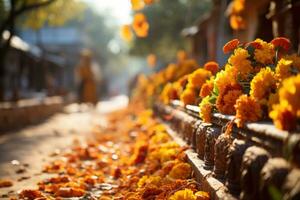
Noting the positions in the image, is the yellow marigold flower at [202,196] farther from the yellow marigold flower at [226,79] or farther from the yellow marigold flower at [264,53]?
the yellow marigold flower at [264,53]

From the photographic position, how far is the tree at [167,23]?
105 ft

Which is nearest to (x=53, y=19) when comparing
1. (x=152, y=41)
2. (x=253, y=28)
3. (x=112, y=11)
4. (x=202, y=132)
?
(x=253, y=28)

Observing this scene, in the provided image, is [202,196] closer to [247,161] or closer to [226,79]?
[247,161]

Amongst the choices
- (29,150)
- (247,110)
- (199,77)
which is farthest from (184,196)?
(29,150)

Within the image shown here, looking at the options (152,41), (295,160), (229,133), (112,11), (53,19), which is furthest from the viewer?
(112,11)

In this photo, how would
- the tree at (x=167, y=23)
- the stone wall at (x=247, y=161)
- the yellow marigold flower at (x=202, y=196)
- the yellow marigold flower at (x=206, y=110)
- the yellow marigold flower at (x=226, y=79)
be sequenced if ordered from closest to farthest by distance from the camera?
the stone wall at (x=247, y=161), the yellow marigold flower at (x=202, y=196), the yellow marigold flower at (x=226, y=79), the yellow marigold flower at (x=206, y=110), the tree at (x=167, y=23)

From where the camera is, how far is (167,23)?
111 ft

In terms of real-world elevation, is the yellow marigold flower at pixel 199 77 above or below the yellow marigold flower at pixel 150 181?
above

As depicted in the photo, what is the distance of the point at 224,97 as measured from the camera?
4312 millimetres

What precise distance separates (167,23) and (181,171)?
96.4 ft

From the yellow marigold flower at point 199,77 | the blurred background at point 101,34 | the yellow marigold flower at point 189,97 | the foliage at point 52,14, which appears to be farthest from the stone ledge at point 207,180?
the foliage at point 52,14

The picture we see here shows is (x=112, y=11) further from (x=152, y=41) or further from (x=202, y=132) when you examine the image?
(x=202, y=132)

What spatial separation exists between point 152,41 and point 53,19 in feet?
49.5

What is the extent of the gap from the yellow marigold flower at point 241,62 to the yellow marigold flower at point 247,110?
0.85m
